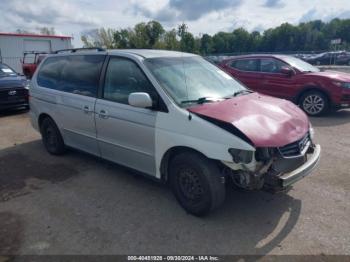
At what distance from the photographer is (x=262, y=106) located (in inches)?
145

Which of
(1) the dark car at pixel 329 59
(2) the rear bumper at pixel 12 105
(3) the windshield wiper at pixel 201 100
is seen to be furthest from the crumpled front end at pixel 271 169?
(1) the dark car at pixel 329 59

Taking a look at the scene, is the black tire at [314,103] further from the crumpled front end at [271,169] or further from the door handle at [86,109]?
the door handle at [86,109]

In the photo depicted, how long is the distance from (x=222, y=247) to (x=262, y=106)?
5.58 ft

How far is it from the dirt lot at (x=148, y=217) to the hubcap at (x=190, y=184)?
259mm

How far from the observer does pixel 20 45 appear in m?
23.8

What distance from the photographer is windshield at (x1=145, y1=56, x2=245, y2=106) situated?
3615 millimetres

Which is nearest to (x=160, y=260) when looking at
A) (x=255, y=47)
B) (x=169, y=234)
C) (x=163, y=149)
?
(x=169, y=234)

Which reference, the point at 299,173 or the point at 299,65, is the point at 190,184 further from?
the point at 299,65

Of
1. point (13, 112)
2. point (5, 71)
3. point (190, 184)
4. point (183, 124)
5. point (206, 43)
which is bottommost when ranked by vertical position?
point (13, 112)

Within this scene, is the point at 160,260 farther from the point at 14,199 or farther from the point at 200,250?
the point at 14,199

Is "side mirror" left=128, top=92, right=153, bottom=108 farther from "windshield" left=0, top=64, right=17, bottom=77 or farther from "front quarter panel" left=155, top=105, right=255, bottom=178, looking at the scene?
"windshield" left=0, top=64, right=17, bottom=77

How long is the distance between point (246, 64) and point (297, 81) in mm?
1798

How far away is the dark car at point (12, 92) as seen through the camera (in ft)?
30.0

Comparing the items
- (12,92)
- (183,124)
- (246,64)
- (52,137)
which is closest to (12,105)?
(12,92)
